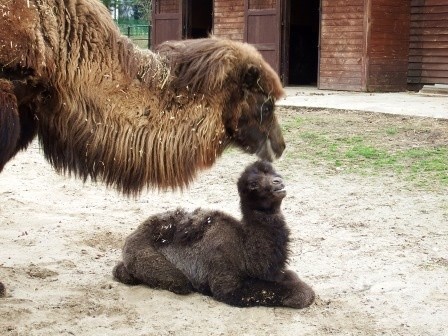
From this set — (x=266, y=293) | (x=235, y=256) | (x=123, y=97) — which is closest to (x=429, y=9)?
(x=235, y=256)

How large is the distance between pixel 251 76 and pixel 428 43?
47.5ft

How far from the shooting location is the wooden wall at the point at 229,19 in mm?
20500

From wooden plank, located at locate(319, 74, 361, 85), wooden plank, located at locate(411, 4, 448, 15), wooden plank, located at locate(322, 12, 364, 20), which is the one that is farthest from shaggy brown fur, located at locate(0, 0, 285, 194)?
wooden plank, located at locate(411, 4, 448, 15)

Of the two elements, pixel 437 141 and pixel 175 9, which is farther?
pixel 175 9

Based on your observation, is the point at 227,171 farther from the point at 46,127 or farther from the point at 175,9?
the point at 175,9

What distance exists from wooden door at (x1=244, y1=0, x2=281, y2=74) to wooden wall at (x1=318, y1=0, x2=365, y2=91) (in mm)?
1472

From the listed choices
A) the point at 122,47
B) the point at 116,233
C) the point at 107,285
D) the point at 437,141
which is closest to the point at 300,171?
the point at 437,141

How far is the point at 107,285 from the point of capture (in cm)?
488

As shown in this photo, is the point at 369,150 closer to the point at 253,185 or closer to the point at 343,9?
the point at 253,185

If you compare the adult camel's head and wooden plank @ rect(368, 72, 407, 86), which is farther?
wooden plank @ rect(368, 72, 407, 86)

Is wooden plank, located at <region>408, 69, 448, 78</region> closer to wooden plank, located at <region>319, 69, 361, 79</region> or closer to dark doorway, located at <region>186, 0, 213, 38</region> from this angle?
wooden plank, located at <region>319, 69, 361, 79</region>

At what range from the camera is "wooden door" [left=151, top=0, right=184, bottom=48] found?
22.7 metres

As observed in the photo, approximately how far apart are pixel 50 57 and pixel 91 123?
363 mm

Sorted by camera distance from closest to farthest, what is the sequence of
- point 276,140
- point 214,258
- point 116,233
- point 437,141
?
point 276,140 < point 214,258 < point 116,233 < point 437,141
